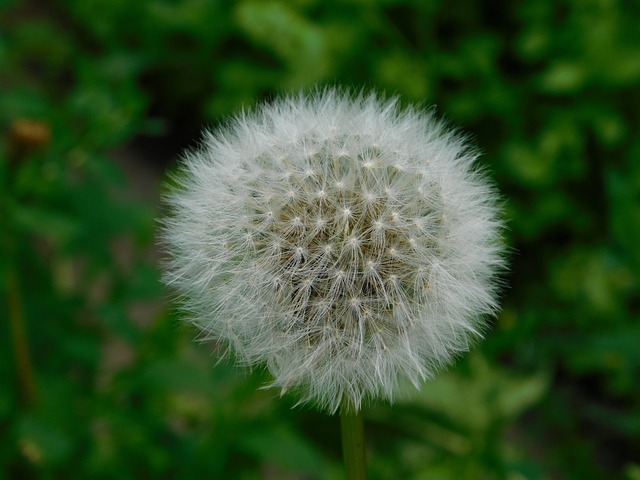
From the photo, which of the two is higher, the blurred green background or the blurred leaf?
the blurred green background

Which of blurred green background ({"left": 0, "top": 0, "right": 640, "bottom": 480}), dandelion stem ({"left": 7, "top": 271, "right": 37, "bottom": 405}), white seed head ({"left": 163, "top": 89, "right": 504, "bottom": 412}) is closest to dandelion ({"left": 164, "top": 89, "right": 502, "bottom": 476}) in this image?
white seed head ({"left": 163, "top": 89, "right": 504, "bottom": 412})

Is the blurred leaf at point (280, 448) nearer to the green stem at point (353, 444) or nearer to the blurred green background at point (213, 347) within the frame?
the blurred green background at point (213, 347)

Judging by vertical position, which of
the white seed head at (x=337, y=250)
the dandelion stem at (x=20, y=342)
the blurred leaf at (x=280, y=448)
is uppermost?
the white seed head at (x=337, y=250)

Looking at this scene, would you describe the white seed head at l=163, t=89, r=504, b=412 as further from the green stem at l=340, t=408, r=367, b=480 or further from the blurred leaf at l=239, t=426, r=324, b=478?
the blurred leaf at l=239, t=426, r=324, b=478

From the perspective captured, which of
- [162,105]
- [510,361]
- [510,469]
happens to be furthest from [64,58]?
[510,469]

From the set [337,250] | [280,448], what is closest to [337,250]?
[337,250]

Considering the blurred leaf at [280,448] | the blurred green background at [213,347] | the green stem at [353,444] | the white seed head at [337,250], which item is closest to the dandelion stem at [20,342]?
the blurred green background at [213,347]
